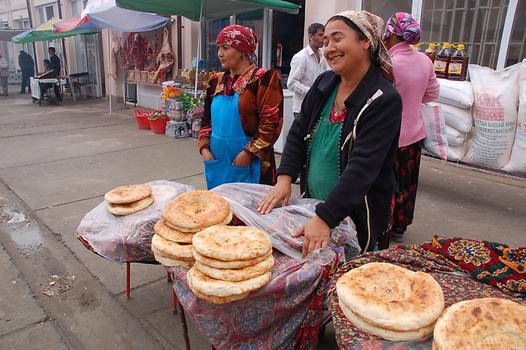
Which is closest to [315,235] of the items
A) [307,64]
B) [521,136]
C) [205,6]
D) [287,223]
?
[287,223]

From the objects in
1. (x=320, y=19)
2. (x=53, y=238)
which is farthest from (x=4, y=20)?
(x=53, y=238)

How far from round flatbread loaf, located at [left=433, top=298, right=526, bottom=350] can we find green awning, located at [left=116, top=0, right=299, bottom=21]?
6.14 m

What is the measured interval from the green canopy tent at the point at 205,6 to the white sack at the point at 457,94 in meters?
3.56

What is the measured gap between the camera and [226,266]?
138 centimetres

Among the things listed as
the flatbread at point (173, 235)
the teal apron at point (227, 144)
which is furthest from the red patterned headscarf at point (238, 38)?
the flatbread at point (173, 235)

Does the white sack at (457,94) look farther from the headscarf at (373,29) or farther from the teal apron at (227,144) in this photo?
the headscarf at (373,29)

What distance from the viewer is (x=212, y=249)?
4.60 feet

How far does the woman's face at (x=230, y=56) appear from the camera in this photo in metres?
2.54

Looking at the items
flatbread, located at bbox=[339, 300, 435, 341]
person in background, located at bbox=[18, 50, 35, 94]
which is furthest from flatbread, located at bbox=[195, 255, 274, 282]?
person in background, located at bbox=[18, 50, 35, 94]

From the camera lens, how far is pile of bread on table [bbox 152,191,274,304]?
1358 mm

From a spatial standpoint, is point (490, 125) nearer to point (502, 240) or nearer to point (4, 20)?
point (502, 240)

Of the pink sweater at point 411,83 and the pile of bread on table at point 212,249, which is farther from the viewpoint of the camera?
the pink sweater at point 411,83

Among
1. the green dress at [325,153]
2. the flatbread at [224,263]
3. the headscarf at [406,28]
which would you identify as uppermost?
the headscarf at [406,28]

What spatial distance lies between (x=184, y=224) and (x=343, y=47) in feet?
3.24
